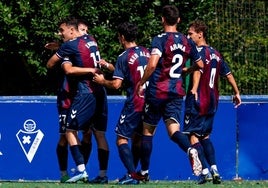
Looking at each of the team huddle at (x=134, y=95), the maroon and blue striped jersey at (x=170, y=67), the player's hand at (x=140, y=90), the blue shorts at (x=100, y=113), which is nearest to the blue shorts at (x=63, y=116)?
the team huddle at (x=134, y=95)

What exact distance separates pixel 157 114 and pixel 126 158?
2.17 feet

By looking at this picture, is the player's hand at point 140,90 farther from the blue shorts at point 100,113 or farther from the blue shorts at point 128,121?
the blue shorts at point 100,113

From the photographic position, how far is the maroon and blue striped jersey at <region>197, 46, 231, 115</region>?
46.3 ft

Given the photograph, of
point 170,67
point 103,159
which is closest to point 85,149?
point 103,159

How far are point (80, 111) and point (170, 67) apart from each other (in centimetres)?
124

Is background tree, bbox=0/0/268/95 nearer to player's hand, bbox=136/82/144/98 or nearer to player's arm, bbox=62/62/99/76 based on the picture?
player's arm, bbox=62/62/99/76

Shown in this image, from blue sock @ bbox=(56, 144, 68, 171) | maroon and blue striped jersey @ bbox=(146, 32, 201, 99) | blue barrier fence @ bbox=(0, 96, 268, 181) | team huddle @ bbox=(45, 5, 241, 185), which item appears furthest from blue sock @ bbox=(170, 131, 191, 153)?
blue barrier fence @ bbox=(0, 96, 268, 181)

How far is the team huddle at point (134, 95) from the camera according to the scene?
516 inches

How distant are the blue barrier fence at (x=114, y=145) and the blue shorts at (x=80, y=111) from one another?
230 centimetres

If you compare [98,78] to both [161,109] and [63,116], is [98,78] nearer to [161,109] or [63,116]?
[63,116]

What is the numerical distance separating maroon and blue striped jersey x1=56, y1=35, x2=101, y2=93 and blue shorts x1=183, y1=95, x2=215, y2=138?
4.44ft

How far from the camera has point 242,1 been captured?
837 inches

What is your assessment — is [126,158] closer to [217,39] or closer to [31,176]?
[31,176]

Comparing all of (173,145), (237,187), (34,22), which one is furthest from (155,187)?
(34,22)
